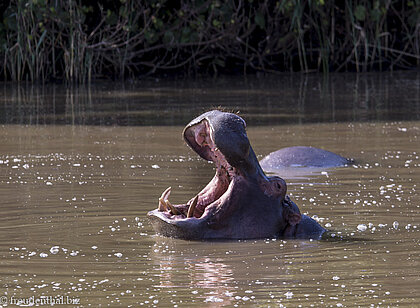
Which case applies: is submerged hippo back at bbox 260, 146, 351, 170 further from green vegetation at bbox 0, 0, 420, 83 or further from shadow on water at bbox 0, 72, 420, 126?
green vegetation at bbox 0, 0, 420, 83

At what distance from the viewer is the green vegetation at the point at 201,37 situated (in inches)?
577

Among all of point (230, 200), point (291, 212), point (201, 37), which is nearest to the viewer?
point (230, 200)

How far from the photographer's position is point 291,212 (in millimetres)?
4426

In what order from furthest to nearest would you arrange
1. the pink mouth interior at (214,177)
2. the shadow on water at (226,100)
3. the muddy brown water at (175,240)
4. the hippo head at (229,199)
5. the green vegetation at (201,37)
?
the green vegetation at (201,37)
the shadow on water at (226,100)
the pink mouth interior at (214,177)
the hippo head at (229,199)
the muddy brown water at (175,240)

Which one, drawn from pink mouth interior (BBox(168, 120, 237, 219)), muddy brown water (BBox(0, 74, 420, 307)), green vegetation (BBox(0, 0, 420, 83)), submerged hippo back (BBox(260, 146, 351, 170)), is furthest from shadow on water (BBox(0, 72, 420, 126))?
pink mouth interior (BBox(168, 120, 237, 219))

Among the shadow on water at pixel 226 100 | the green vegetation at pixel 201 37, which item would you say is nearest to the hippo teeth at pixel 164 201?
the shadow on water at pixel 226 100

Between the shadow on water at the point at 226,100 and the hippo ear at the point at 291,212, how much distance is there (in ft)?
17.0

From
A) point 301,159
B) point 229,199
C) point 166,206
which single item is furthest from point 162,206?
point 301,159

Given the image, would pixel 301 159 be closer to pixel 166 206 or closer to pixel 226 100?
pixel 166 206

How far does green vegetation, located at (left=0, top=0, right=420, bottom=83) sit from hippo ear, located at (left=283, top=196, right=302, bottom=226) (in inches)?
390

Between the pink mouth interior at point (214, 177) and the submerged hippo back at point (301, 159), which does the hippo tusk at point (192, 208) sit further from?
the submerged hippo back at point (301, 159)

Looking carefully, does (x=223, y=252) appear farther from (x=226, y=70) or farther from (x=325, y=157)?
(x=226, y=70)

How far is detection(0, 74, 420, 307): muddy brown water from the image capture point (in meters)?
3.66

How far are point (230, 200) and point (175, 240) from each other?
14.7 inches
